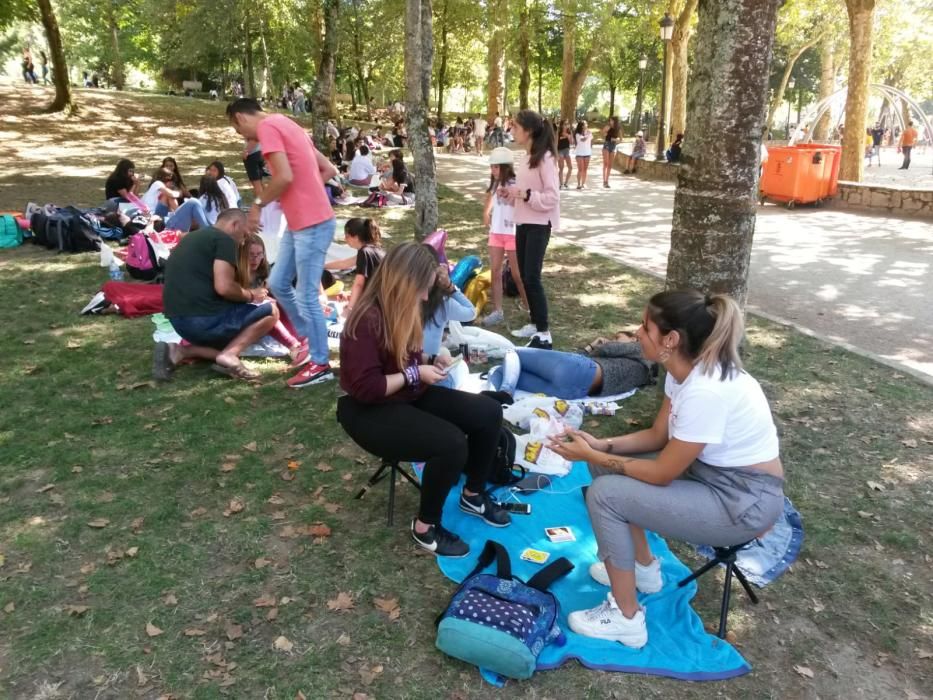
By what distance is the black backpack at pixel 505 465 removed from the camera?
13.3 feet

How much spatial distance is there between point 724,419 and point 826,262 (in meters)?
8.40

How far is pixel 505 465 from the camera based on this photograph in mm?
4074

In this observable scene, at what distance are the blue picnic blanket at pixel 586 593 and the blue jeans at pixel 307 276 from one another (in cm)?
194

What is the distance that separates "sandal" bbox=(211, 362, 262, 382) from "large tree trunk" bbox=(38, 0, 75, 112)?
19.6 m

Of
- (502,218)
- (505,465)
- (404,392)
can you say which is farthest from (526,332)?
(404,392)

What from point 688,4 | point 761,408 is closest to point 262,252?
point 761,408

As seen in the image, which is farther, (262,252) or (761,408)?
(262,252)

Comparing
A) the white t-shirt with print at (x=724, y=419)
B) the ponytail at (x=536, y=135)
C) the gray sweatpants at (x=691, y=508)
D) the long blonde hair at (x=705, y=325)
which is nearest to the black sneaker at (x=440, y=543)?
the gray sweatpants at (x=691, y=508)

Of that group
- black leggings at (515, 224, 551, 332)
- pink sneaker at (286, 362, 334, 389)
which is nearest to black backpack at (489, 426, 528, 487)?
pink sneaker at (286, 362, 334, 389)

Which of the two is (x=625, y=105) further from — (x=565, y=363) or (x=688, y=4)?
(x=565, y=363)

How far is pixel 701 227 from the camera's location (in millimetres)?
4164

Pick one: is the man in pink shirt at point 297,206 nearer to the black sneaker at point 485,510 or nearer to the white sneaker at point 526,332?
the white sneaker at point 526,332

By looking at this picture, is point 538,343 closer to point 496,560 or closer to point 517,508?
point 517,508

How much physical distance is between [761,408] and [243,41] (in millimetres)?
40921
